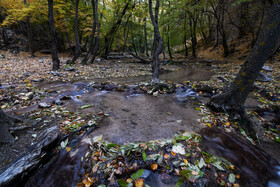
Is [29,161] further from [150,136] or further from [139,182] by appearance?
[150,136]

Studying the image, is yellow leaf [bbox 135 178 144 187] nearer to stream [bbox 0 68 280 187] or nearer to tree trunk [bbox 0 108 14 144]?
stream [bbox 0 68 280 187]

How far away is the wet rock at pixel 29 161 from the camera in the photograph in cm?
183

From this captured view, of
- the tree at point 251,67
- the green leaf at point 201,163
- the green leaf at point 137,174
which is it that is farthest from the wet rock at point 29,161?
the tree at point 251,67

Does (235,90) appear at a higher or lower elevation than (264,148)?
higher

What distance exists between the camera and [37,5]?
12477 mm

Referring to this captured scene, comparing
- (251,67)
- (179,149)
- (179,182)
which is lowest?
(179,182)

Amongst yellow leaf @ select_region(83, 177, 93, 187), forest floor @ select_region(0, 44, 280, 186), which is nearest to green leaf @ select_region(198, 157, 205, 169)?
forest floor @ select_region(0, 44, 280, 186)

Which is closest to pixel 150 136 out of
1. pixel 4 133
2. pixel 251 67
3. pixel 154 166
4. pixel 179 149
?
pixel 179 149

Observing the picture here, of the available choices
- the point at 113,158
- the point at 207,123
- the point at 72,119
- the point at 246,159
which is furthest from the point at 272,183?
the point at 72,119

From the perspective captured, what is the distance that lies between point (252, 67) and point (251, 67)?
0.02 metres

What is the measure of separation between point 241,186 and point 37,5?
18.3 metres

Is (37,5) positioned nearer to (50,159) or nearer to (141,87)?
(141,87)

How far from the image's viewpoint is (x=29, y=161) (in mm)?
2072

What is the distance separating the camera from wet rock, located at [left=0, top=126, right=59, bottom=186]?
183 cm
